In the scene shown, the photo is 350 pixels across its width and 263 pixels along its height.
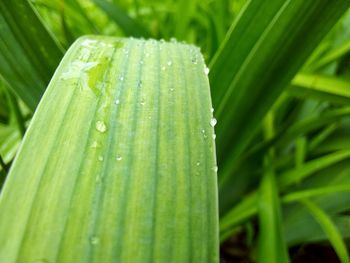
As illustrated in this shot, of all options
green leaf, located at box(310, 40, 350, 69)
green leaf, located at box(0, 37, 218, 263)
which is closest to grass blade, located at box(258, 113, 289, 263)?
green leaf, located at box(310, 40, 350, 69)

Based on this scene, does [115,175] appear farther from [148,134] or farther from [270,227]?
[270,227]

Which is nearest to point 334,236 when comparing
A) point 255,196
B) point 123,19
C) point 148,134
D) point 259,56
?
point 255,196

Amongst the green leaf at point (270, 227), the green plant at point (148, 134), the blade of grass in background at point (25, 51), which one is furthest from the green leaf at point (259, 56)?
the blade of grass in background at point (25, 51)

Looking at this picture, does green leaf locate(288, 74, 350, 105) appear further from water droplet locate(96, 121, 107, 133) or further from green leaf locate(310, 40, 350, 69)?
water droplet locate(96, 121, 107, 133)


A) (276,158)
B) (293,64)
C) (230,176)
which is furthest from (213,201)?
(276,158)

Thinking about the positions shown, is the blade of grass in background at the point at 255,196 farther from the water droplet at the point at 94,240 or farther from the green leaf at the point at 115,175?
the water droplet at the point at 94,240

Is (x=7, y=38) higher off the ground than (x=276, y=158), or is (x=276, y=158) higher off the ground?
(x=276, y=158)

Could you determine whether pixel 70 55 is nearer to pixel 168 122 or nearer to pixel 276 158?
pixel 168 122
